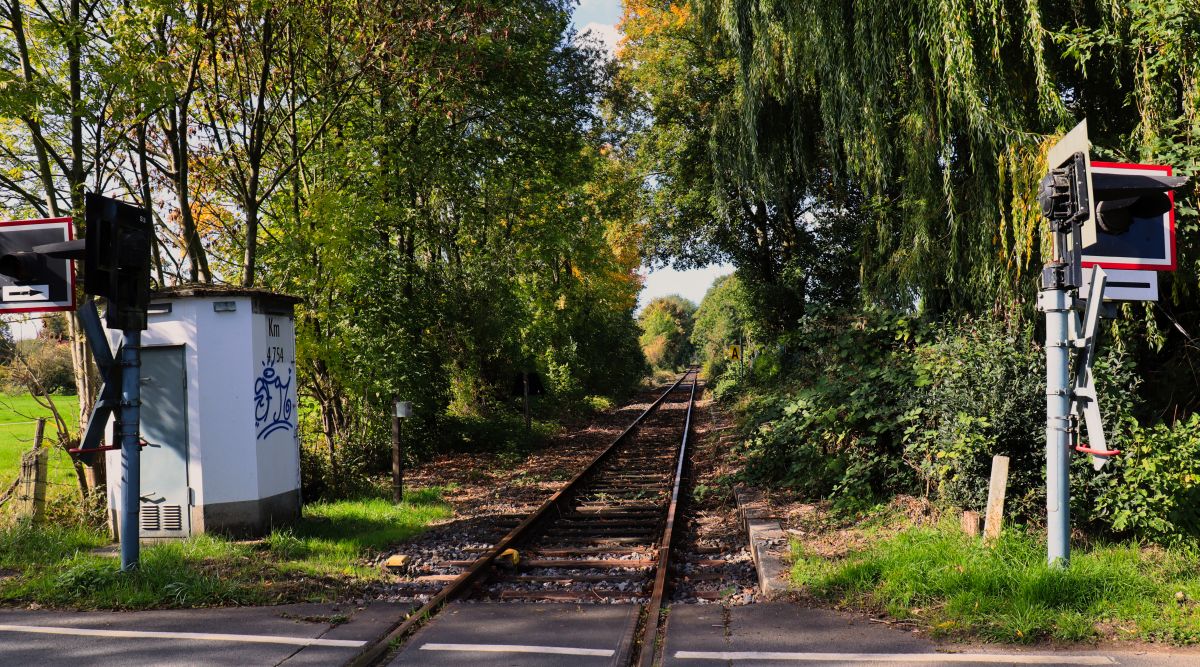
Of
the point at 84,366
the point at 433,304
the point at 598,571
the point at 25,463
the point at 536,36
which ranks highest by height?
the point at 536,36

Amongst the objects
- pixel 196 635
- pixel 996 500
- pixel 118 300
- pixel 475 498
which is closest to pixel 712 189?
pixel 475 498

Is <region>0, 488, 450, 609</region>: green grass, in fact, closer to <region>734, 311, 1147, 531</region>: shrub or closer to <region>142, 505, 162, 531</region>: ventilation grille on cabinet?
<region>142, 505, 162, 531</region>: ventilation grille on cabinet

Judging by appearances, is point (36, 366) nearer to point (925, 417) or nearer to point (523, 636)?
point (523, 636)

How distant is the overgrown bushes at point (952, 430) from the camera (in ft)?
21.6

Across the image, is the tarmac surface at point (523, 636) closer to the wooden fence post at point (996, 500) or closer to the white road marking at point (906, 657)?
the white road marking at point (906, 657)

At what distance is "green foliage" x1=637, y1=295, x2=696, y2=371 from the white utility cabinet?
95.5 metres

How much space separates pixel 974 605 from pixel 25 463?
30.5 ft

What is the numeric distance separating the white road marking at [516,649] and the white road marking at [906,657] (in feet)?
1.69

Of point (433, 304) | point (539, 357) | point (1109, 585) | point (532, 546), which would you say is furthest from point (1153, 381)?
point (539, 357)

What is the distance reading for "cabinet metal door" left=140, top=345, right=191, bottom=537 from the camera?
26.0ft

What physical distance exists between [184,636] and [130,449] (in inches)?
78.8

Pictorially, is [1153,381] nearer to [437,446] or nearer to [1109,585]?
[1109,585]

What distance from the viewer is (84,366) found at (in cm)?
951

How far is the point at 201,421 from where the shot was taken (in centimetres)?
795
